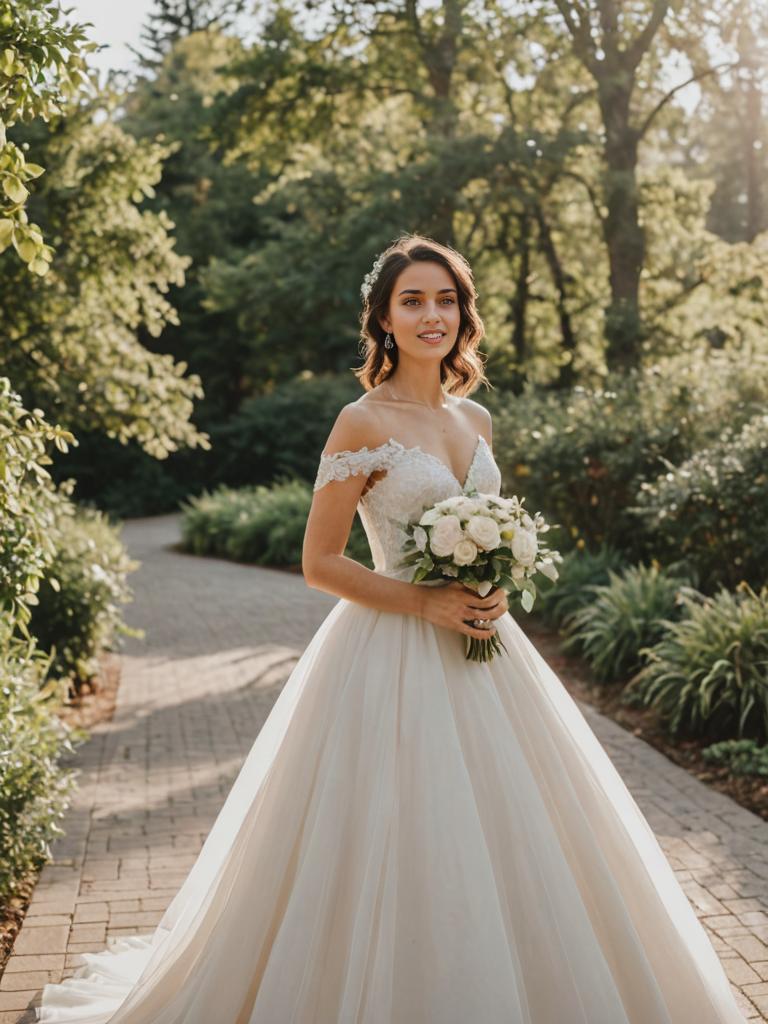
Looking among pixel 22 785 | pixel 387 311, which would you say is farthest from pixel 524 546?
pixel 22 785

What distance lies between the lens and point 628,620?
8.35 m

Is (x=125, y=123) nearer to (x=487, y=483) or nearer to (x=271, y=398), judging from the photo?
(x=271, y=398)

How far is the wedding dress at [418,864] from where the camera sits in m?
2.73

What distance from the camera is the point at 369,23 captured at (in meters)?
17.9

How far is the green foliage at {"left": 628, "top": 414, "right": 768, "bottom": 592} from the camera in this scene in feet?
26.5

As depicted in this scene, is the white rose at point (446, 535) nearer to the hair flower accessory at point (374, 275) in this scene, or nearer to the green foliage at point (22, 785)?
the hair flower accessory at point (374, 275)

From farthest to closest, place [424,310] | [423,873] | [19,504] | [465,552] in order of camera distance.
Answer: [19,504]
[424,310]
[465,552]
[423,873]

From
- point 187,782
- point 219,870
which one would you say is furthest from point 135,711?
point 219,870

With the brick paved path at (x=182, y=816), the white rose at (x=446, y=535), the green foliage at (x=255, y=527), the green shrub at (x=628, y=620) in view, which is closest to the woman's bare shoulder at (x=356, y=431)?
the white rose at (x=446, y=535)

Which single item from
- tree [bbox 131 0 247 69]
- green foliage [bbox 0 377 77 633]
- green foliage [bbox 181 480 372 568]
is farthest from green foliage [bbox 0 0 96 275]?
tree [bbox 131 0 247 69]

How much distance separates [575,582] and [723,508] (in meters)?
2.29

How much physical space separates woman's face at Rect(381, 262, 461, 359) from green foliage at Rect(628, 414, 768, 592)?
5058mm

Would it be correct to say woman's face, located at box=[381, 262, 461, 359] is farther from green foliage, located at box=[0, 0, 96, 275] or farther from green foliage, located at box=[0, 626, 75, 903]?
green foliage, located at box=[0, 626, 75, 903]

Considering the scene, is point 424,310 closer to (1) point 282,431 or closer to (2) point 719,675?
(2) point 719,675
